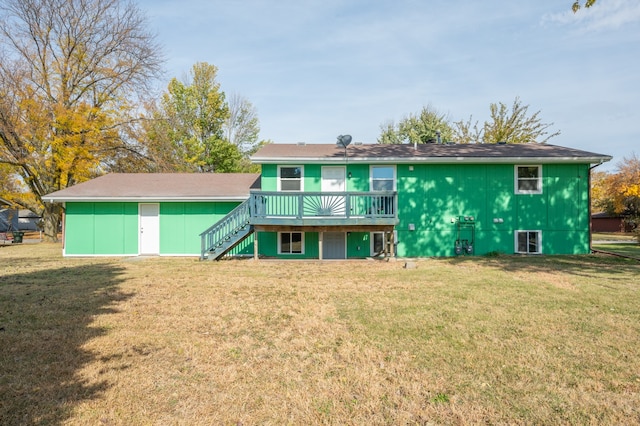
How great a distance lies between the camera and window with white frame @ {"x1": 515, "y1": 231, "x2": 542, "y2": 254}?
13711 millimetres

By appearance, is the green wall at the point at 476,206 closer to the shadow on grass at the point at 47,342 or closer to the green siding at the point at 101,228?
the green siding at the point at 101,228

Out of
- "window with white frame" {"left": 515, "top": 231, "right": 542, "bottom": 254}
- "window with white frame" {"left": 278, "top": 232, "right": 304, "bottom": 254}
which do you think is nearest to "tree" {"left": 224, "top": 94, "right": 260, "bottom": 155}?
"window with white frame" {"left": 278, "top": 232, "right": 304, "bottom": 254}

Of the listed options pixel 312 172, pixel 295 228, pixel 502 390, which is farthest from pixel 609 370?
pixel 312 172

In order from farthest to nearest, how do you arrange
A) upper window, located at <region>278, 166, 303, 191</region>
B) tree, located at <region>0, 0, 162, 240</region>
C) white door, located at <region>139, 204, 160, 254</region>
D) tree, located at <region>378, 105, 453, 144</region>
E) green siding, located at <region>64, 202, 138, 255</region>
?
tree, located at <region>378, 105, 453, 144</region>, tree, located at <region>0, 0, 162, 240</region>, white door, located at <region>139, 204, 160, 254</region>, green siding, located at <region>64, 202, 138, 255</region>, upper window, located at <region>278, 166, 303, 191</region>

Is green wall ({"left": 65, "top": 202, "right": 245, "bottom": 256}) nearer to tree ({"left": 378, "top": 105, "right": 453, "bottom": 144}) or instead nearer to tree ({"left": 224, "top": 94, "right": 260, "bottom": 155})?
tree ({"left": 224, "top": 94, "right": 260, "bottom": 155})

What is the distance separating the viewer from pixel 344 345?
4547mm

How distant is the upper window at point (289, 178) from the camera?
1384cm

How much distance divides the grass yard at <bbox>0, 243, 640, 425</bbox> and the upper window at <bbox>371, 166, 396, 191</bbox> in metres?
6.17

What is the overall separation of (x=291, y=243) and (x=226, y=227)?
2.51 meters

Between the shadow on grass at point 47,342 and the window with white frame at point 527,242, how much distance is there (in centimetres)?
1320

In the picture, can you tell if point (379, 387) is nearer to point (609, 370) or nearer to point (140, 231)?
point (609, 370)

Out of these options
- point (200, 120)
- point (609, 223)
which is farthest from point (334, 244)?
point (609, 223)

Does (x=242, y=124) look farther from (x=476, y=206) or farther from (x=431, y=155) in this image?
(x=476, y=206)

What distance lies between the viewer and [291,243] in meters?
14.0
